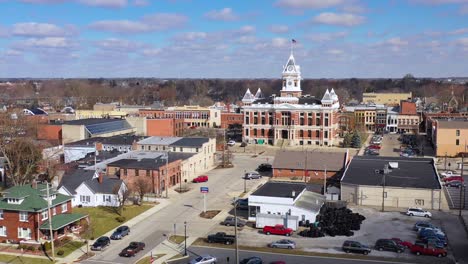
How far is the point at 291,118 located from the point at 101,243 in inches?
2111

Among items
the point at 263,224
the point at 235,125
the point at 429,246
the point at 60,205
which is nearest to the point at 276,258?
the point at 263,224

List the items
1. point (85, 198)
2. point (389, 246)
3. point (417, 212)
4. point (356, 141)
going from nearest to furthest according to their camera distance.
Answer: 1. point (389, 246)
2. point (417, 212)
3. point (85, 198)
4. point (356, 141)

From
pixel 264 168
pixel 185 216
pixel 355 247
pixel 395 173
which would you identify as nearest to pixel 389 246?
pixel 355 247

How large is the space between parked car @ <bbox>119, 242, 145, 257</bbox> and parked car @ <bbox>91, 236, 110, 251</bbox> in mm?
1875

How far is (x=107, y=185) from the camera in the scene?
4503 cm

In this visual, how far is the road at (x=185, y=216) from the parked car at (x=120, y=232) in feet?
1.19

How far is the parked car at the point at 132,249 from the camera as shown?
32.3 meters

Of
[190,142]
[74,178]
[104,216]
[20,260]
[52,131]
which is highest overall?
[52,131]

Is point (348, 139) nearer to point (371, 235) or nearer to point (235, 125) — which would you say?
point (235, 125)

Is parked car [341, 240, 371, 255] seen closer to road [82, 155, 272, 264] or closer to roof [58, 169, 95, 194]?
road [82, 155, 272, 264]

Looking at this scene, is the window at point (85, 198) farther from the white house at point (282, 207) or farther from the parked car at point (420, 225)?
the parked car at point (420, 225)

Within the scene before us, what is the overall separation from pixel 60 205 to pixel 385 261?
77.6ft

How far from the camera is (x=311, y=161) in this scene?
55.8 metres

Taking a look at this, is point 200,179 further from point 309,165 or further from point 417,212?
point 417,212
